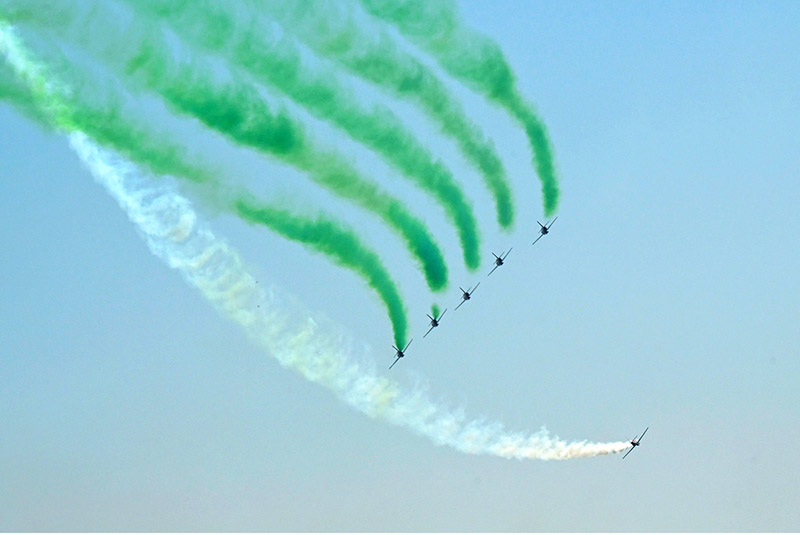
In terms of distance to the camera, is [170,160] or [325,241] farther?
[325,241]

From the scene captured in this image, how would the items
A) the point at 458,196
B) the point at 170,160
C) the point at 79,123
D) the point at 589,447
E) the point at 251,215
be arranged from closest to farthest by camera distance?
the point at 79,123, the point at 170,160, the point at 251,215, the point at 458,196, the point at 589,447

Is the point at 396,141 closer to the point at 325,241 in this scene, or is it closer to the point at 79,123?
the point at 325,241

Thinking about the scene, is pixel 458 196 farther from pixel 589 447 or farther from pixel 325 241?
pixel 589 447

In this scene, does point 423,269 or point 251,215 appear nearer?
point 251,215

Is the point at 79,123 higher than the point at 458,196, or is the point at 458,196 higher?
the point at 458,196

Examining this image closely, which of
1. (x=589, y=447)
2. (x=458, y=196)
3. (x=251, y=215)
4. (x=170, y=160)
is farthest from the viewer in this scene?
(x=589, y=447)

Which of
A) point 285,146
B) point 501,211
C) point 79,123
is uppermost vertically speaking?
point 501,211

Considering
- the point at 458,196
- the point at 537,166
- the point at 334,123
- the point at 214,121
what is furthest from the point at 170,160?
the point at 537,166

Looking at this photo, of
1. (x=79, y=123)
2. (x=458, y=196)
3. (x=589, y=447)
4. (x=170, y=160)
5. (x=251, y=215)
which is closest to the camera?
(x=79, y=123)

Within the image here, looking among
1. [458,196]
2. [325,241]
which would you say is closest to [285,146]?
[325,241]
